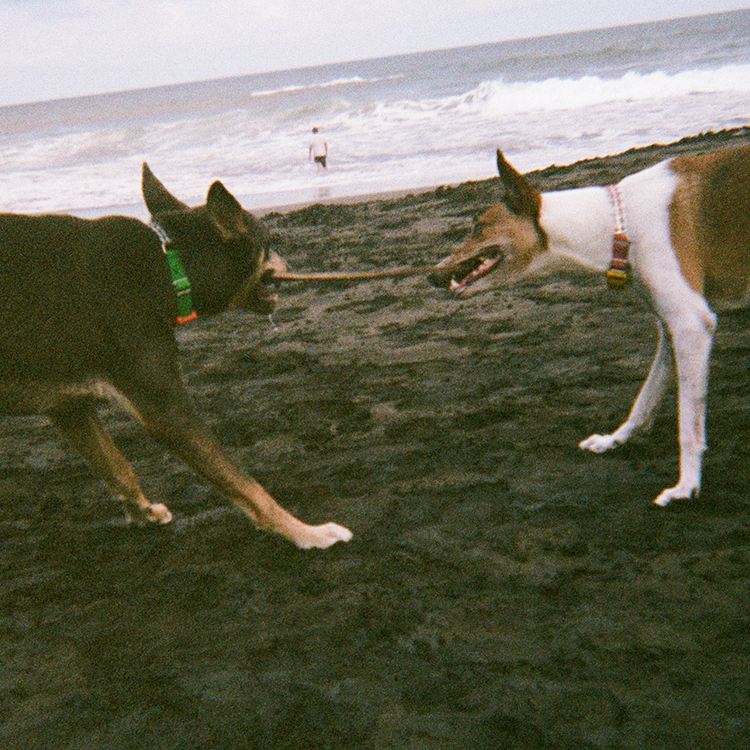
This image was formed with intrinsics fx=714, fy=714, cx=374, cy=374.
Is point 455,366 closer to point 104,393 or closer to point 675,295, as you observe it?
point 675,295

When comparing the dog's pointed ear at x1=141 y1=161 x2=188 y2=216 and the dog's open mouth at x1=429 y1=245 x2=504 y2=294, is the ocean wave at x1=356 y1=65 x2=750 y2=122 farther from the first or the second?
the dog's pointed ear at x1=141 y1=161 x2=188 y2=216

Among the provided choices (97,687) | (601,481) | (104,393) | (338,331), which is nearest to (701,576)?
(601,481)

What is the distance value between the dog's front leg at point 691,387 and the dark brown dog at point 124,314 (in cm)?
147

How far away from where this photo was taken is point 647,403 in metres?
3.47

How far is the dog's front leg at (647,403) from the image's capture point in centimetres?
338

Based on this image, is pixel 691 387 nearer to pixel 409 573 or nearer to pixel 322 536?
pixel 409 573

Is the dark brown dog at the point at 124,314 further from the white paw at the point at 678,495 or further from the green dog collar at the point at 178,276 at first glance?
the white paw at the point at 678,495

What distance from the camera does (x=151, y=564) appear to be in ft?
10.4

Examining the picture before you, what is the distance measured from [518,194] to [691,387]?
1.11 meters

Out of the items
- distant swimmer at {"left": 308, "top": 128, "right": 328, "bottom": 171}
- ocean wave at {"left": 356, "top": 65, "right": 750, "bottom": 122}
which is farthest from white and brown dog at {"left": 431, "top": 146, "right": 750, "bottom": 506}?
ocean wave at {"left": 356, "top": 65, "right": 750, "bottom": 122}

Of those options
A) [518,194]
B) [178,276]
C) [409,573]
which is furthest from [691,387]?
[178,276]

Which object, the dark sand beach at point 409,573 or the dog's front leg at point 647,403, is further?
the dog's front leg at point 647,403

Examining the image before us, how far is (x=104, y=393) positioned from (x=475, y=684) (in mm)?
1804

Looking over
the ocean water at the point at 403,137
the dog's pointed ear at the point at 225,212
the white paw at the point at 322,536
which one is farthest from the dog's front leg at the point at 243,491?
the ocean water at the point at 403,137
